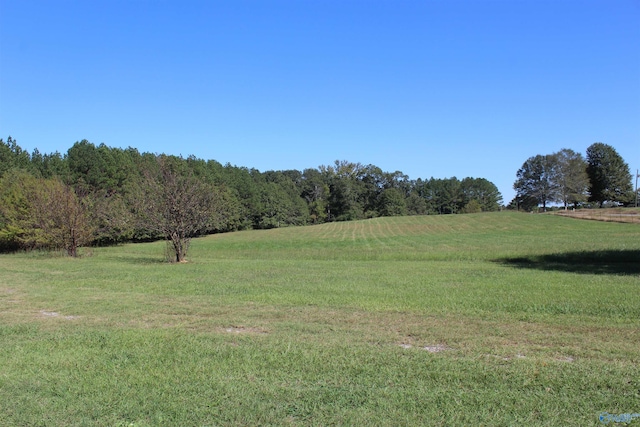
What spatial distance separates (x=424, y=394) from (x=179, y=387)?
245 centimetres

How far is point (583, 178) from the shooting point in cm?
9625

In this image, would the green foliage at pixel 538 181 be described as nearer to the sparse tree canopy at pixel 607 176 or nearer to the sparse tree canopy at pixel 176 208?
the sparse tree canopy at pixel 607 176

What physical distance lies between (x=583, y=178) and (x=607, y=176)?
6.48 meters

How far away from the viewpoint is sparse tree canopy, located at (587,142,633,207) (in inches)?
3802

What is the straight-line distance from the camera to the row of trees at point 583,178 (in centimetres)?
9662

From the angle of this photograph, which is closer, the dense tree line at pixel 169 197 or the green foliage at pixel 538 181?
the dense tree line at pixel 169 197

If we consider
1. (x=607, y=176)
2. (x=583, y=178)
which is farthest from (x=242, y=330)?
(x=607, y=176)

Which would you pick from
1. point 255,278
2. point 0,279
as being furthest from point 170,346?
point 0,279

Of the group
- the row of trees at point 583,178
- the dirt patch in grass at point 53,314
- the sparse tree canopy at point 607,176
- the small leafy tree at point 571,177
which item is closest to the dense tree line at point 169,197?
the dirt patch in grass at point 53,314

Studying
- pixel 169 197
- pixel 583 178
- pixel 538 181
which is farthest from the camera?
pixel 538 181

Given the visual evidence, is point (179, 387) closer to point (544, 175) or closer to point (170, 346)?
point (170, 346)

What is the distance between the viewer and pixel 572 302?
29.9 ft

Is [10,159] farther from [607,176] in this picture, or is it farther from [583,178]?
[607,176]

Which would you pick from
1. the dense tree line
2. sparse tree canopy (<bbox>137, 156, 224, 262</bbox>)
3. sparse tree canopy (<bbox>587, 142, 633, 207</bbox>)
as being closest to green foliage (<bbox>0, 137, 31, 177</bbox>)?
the dense tree line
